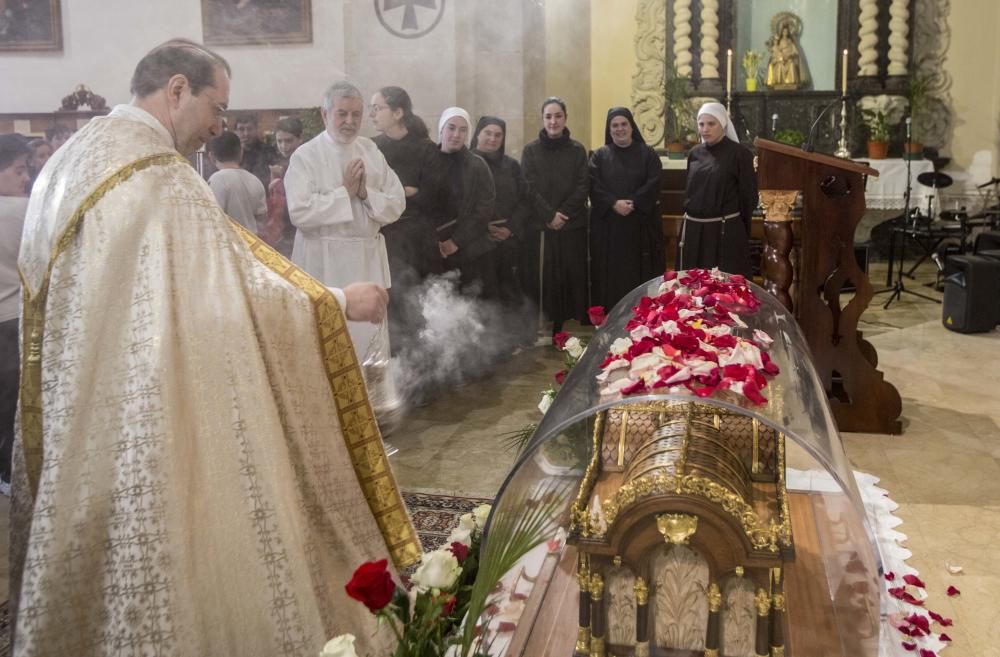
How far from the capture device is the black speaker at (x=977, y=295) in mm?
7691

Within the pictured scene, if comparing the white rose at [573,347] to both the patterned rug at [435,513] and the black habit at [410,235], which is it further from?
the black habit at [410,235]

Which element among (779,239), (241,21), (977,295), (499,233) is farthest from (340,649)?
(977,295)

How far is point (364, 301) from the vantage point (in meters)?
2.74

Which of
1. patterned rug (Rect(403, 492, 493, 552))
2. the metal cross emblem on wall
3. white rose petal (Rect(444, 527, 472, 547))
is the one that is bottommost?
patterned rug (Rect(403, 492, 493, 552))

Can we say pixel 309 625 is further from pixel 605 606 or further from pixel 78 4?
pixel 78 4

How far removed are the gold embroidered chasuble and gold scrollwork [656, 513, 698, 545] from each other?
34.0 inches

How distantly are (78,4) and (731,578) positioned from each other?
324 cm

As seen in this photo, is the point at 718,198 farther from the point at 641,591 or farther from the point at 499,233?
Answer: the point at 641,591

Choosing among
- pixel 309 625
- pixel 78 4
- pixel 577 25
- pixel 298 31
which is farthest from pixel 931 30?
pixel 309 625

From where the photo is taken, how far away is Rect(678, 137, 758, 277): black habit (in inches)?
265

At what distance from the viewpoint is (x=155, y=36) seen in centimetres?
404

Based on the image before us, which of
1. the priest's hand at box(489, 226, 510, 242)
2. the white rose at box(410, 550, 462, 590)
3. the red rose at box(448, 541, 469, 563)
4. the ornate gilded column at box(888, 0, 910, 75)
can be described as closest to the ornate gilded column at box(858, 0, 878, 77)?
the ornate gilded column at box(888, 0, 910, 75)

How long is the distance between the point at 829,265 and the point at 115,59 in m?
3.49

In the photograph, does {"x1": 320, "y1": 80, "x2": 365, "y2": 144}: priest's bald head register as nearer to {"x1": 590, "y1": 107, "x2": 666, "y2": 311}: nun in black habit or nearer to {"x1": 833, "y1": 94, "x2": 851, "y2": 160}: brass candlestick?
{"x1": 590, "y1": 107, "x2": 666, "y2": 311}: nun in black habit
